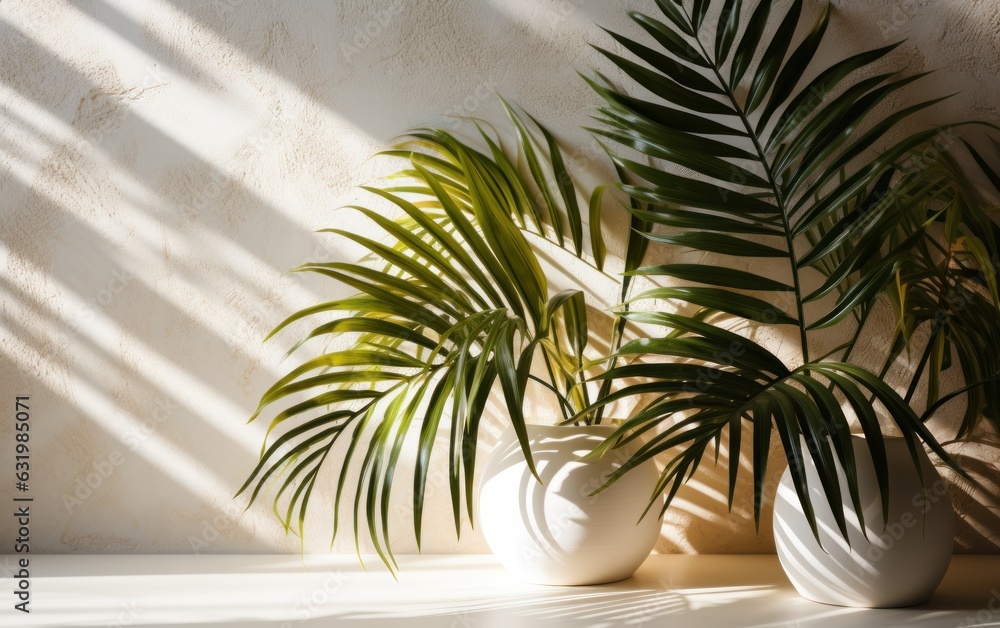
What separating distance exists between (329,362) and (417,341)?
17cm

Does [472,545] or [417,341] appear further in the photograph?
[472,545]

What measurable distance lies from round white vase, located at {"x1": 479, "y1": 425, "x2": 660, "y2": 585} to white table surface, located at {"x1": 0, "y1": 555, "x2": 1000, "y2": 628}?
5 centimetres

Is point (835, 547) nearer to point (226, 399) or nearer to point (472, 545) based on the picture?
point (472, 545)

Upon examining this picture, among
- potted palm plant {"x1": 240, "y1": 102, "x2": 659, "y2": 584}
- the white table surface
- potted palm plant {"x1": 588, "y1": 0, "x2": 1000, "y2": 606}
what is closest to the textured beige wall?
the white table surface

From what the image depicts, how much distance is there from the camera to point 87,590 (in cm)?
143

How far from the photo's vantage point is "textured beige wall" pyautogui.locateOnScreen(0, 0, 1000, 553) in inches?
67.9

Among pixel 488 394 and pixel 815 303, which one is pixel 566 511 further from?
pixel 815 303

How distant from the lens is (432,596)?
1367 millimetres

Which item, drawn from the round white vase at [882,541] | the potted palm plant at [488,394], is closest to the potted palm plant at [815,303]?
the round white vase at [882,541]

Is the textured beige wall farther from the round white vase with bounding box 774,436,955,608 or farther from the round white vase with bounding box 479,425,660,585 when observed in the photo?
the round white vase with bounding box 774,436,955,608

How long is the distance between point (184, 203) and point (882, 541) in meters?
1.60

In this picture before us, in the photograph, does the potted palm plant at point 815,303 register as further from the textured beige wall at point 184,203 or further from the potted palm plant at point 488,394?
the textured beige wall at point 184,203

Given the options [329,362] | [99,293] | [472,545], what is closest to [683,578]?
[472,545]

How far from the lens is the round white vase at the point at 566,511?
1.34 m
